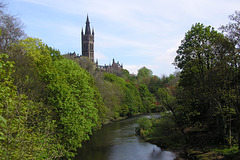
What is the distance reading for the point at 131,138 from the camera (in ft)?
120

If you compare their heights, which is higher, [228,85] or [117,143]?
[228,85]

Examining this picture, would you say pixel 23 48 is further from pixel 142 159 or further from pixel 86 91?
pixel 142 159

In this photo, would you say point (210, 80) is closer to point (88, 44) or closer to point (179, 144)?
point (179, 144)

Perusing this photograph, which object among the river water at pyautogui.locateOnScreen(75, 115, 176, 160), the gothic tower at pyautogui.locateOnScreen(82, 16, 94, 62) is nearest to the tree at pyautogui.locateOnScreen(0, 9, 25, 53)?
the river water at pyautogui.locateOnScreen(75, 115, 176, 160)

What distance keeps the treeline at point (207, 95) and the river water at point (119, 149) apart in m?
2.66

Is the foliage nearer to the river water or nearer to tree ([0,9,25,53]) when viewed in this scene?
the river water

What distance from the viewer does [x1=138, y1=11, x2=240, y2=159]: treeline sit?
68.2 feet

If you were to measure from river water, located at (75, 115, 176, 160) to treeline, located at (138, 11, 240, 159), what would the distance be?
2.66 metres

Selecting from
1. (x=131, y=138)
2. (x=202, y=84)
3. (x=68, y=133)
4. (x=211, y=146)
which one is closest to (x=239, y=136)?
(x=211, y=146)

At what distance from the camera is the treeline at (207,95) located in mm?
20781

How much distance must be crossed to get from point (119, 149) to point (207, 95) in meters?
14.1

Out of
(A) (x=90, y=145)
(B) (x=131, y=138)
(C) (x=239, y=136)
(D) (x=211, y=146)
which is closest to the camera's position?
(C) (x=239, y=136)

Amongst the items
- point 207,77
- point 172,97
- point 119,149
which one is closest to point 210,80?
point 207,77

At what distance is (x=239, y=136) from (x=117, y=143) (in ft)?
57.8
